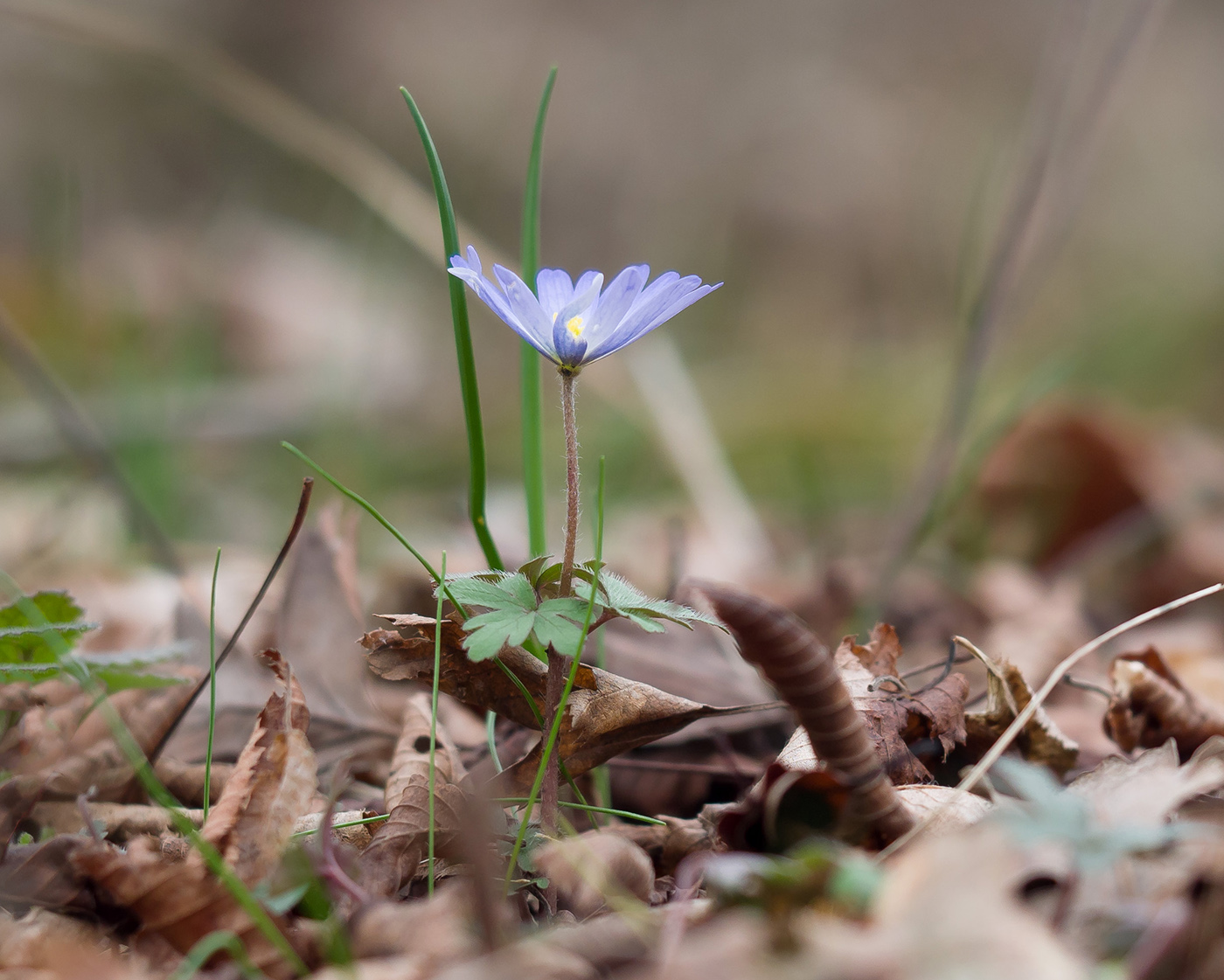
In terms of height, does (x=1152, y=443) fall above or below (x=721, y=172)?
below

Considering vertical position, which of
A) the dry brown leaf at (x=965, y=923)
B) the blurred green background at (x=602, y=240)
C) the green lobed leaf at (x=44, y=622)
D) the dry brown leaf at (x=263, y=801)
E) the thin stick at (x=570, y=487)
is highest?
the blurred green background at (x=602, y=240)

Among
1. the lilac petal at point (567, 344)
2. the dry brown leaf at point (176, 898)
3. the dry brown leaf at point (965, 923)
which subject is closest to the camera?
the dry brown leaf at point (965, 923)

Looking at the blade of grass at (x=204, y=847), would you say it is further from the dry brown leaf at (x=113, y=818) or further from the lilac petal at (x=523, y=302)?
the lilac petal at (x=523, y=302)

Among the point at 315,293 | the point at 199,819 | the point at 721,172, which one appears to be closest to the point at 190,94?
the point at 315,293

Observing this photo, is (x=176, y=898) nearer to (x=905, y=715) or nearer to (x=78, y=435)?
(x=905, y=715)

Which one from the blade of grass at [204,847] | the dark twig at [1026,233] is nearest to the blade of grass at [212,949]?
the blade of grass at [204,847]

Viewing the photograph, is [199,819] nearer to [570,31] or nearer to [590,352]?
[590,352]

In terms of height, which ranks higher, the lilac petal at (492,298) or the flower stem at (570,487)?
the lilac petal at (492,298)
